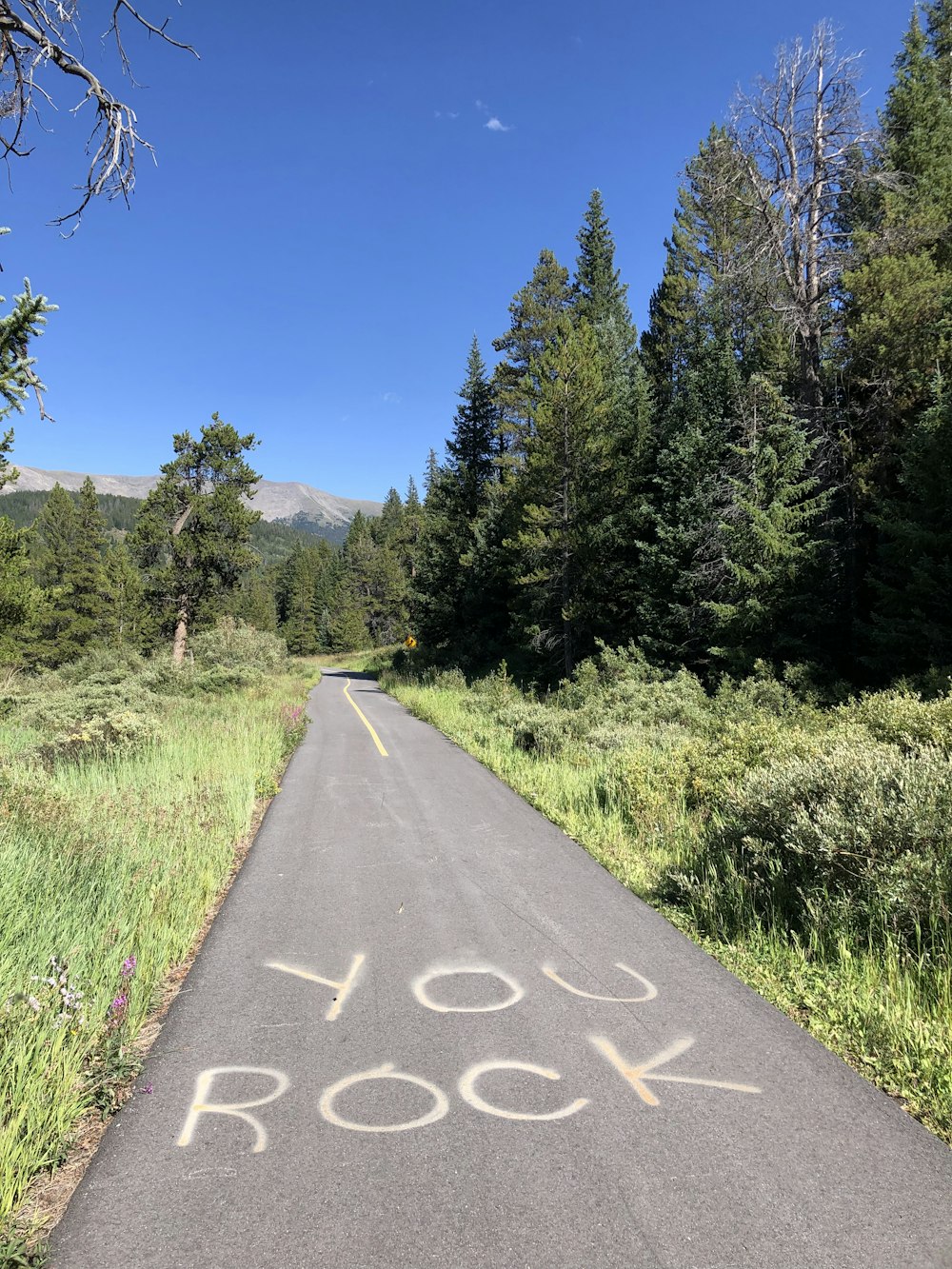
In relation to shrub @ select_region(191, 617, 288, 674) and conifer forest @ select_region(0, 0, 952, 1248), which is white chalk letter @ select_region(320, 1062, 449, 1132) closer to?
conifer forest @ select_region(0, 0, 952, 1248)

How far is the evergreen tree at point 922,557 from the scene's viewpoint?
37.3ft

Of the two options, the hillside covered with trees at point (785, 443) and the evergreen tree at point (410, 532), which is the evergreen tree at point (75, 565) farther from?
the hillside covered with trees at point (785, 443)

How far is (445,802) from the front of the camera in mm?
8906

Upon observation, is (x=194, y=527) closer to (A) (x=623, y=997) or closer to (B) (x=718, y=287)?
(B) (x=718, y=287)

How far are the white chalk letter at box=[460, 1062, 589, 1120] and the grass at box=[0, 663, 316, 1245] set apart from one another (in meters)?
1.63

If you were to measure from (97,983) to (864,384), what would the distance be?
18344 mm

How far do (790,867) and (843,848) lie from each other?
1.95 feet

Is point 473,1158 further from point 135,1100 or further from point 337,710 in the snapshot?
point 337,710

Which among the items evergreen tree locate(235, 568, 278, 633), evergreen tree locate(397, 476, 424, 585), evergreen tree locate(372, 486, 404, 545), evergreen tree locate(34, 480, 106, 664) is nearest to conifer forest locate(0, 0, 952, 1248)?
evergreen tree locate(34, 480, 106, 664)

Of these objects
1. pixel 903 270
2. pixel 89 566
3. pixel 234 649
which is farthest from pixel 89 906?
pixel 89 566

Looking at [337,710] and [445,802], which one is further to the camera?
[337,710]

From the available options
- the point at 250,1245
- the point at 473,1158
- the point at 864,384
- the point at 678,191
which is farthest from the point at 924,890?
the point at 678,191

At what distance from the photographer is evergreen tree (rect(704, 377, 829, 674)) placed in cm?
1485

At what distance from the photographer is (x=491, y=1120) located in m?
2.74
